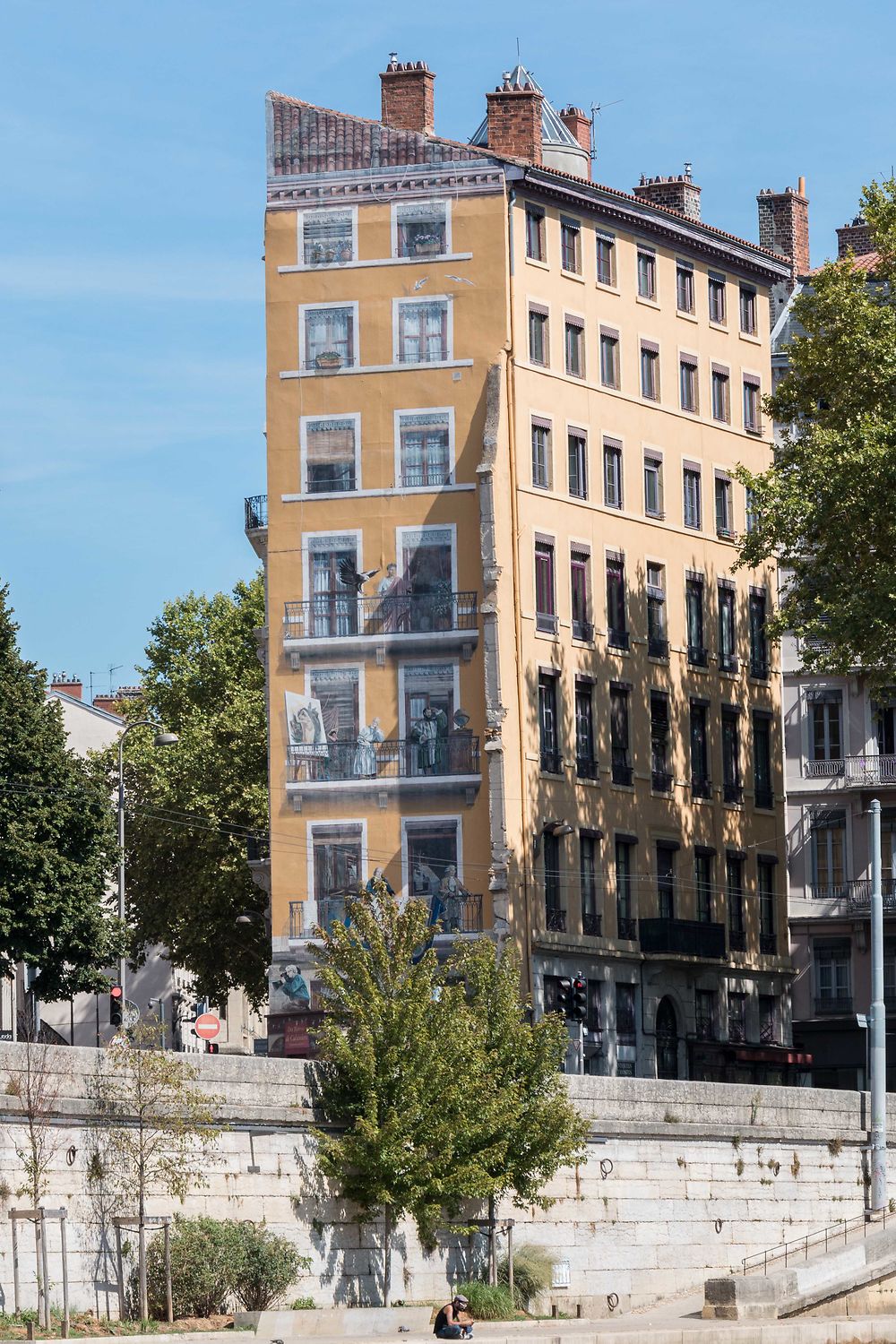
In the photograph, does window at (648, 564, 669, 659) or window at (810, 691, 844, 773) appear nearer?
window at (648, 564, 669, 659)

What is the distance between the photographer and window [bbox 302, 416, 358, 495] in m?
65.9

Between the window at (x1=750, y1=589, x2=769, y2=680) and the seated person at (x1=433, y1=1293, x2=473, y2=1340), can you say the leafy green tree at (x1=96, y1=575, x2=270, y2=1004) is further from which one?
the seated person at (x1=433, y1=1293, x2=473, y2=1340)

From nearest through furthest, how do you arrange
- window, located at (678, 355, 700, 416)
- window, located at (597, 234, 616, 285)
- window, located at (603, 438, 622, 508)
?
window, located at (603, 438, 622, 508), window, located at (597, 234, 616, 285), window, located at (678, 355, 700, 416)

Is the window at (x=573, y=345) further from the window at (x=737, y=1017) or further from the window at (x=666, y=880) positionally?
the window at (x=737, y=1017)

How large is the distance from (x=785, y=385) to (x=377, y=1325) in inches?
1237

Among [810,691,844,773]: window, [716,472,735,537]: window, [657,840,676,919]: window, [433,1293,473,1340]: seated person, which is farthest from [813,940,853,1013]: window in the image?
[433,1293,473,1340]: seated person

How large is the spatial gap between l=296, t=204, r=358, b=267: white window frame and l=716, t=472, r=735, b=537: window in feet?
42.0

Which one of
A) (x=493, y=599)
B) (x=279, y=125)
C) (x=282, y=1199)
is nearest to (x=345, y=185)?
(x=279, y=125)

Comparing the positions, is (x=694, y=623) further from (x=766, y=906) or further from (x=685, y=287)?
(x=685, y=287)

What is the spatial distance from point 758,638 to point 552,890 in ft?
40.1

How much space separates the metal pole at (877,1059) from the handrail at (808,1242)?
566 mm

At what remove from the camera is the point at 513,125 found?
68.2 metres

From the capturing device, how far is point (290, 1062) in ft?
136

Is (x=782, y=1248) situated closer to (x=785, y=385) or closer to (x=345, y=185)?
(x=785, y=385)
